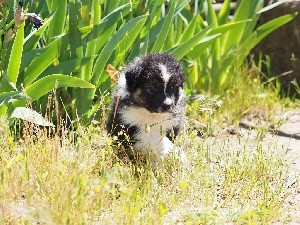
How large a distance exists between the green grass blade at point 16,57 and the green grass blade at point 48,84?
0.45 feet

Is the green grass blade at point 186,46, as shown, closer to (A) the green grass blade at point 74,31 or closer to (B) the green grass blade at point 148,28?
(B) the green grass blade at point 148,28

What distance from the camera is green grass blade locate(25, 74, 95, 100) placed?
4.94 m

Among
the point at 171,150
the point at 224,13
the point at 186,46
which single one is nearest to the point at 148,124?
the point at 171,150

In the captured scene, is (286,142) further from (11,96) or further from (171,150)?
(11,96)

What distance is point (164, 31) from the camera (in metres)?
5.57

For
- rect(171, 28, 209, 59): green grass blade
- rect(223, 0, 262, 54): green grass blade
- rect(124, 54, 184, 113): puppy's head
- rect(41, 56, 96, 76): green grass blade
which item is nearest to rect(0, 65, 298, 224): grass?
rect(124, 54, 184, 113): puppy's head

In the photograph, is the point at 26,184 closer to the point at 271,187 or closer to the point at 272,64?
the point at 271,187

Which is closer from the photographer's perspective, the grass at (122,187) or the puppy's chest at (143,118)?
the grass at (122,187)

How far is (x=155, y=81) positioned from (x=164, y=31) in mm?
827

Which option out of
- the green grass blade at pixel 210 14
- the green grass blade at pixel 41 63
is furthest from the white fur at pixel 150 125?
the green grass blade at pixel 210 14

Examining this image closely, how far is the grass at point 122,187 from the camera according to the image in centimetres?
367

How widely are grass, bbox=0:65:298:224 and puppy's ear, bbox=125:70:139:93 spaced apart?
1.12 feet

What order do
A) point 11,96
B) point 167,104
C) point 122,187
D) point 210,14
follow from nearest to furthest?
point 122,187 → point 11,96 → point 167,104 → point 210,14

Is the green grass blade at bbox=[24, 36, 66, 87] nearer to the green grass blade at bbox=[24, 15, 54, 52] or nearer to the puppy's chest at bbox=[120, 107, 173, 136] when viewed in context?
the green grass blade at bbox=[24, 15, 54, 52]
